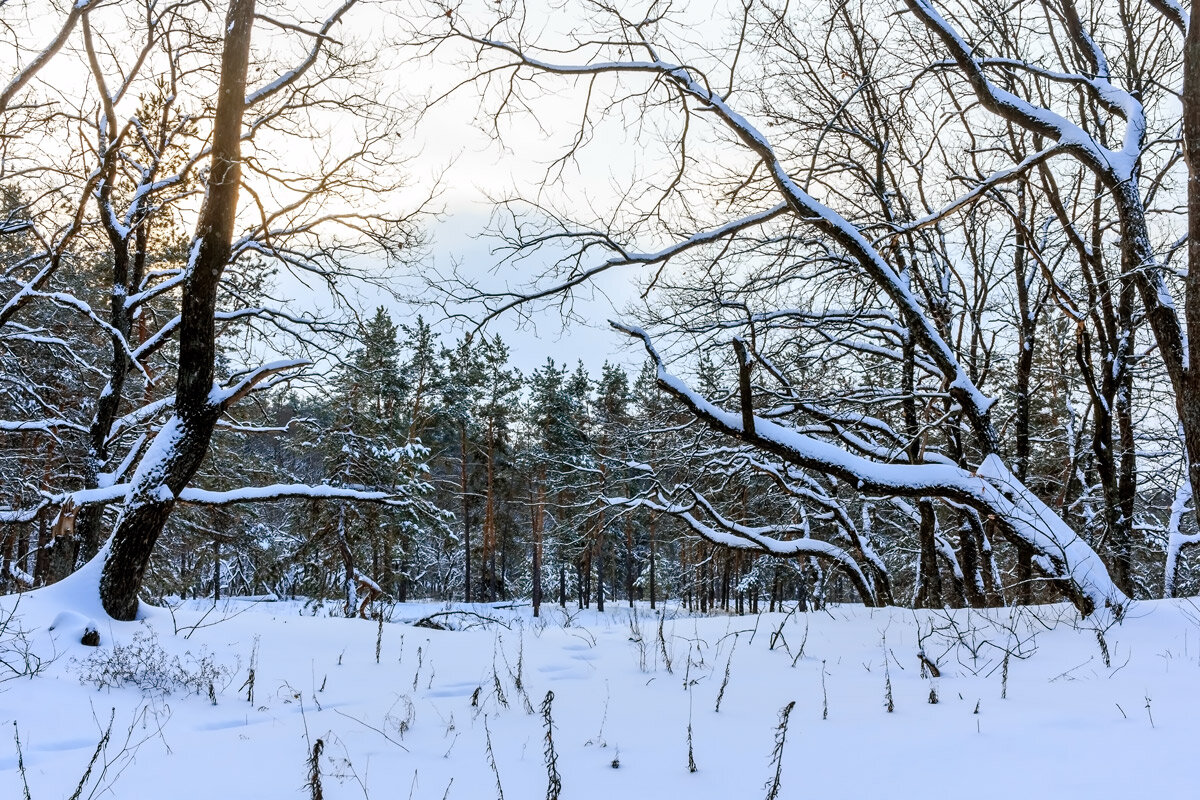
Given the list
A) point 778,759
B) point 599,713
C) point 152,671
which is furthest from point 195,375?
point 778,759

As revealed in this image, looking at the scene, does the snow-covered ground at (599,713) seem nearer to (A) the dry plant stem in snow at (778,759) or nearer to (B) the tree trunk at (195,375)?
(A) the dry plant stem in snow at (778,759)

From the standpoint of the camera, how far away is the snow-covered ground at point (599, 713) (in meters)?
2.43

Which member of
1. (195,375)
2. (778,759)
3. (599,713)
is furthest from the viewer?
(195,375)

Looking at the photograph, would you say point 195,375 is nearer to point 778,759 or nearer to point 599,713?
point 599,713

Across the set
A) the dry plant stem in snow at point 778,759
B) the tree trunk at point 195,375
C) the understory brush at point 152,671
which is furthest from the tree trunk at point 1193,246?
the tree trunk at point 195,375

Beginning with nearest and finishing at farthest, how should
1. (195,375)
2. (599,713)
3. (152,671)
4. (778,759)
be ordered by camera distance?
(778,759), (599,713), (152,671), (195,375)

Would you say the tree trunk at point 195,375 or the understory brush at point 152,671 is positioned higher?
the tree trunk at point 195,375

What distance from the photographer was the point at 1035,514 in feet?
16.6

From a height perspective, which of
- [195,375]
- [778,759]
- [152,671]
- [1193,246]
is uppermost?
[1193,246]

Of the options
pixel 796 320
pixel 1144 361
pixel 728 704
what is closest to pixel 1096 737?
pixel 728 704

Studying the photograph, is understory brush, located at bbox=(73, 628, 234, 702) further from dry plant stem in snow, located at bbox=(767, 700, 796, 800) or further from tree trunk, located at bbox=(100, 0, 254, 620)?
dry plant stem in snow, located at bbox=(767, 700, 796, 800)

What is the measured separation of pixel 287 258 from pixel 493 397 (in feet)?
84.7

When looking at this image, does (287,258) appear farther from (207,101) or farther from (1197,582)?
(1197,582)

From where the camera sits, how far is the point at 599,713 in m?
3.54
